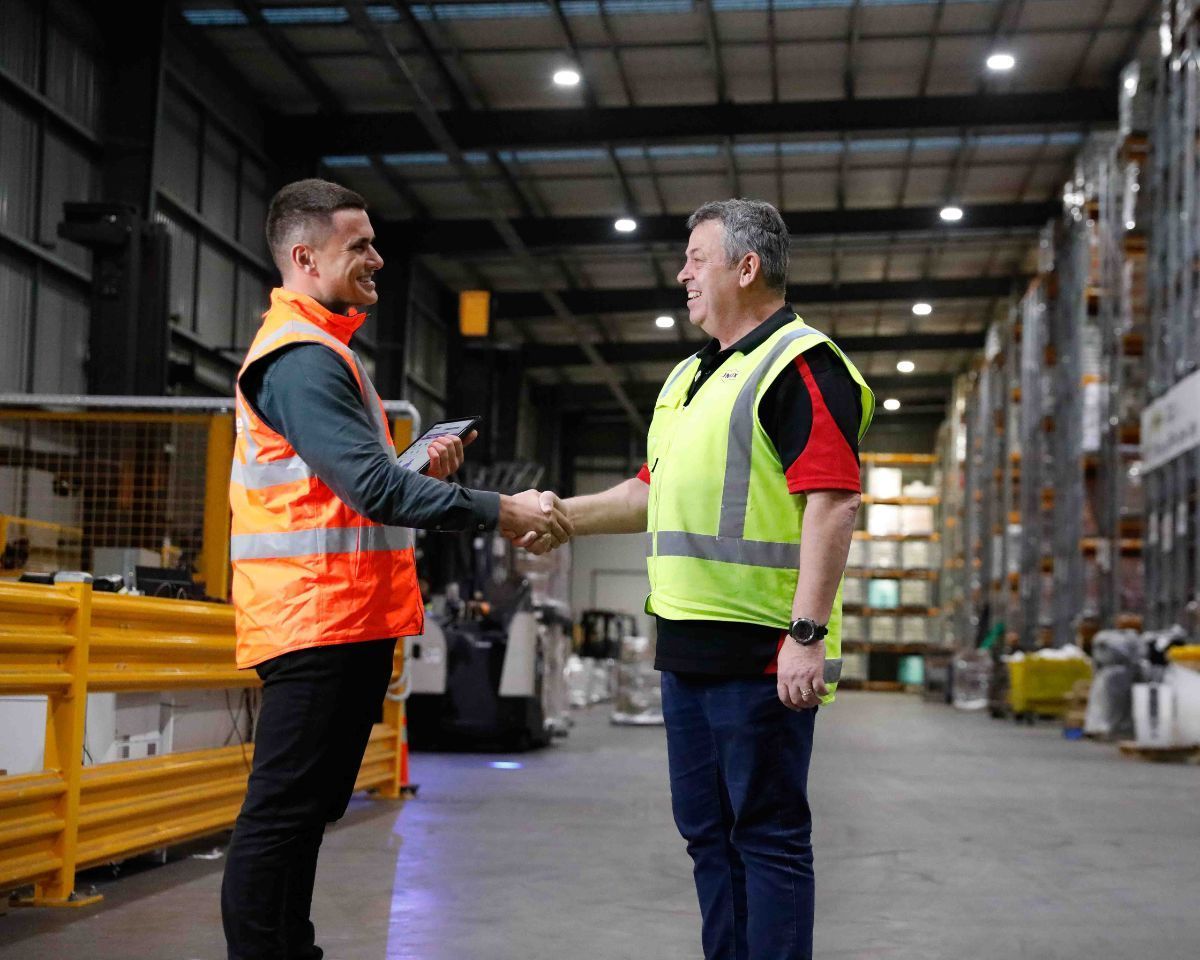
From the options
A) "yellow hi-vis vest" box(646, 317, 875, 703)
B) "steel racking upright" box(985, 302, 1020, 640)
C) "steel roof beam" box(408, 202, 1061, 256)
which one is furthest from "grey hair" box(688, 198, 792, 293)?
"steel racking upright" box(985, 302, 1020, 640)

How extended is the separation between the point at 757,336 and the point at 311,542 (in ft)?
2.96

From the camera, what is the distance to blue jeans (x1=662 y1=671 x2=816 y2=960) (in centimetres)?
253

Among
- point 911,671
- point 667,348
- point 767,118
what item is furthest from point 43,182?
point 911,671

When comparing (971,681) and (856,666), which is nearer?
(971,681)

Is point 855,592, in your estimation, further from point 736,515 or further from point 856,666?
point 736,515

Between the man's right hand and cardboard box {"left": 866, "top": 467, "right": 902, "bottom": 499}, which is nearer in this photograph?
the man's right hand

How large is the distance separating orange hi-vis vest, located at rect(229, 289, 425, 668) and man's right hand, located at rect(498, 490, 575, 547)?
0.21m

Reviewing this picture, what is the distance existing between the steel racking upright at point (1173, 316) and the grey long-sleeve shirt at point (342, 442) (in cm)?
969

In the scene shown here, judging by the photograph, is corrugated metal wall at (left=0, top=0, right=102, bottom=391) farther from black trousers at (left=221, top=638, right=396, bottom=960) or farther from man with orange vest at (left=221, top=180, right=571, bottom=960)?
black trousers at (left=221, top=638, right=396, bottom=960)

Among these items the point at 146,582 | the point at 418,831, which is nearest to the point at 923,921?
the point at 418,831

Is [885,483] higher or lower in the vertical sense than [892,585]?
higher

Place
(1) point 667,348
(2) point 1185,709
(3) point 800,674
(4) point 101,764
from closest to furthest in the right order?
1. (3) point 800,674
2. (4) point 101,764
3. (2) point 1185,709
4. (1) point 667,348

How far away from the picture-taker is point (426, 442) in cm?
292

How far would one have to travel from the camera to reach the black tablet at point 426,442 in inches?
111
